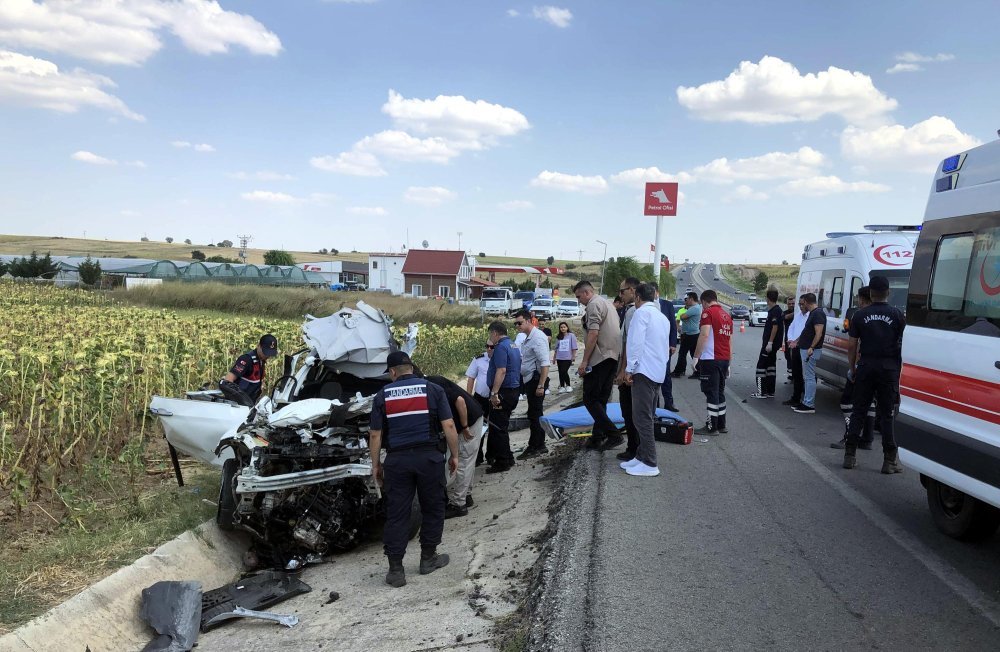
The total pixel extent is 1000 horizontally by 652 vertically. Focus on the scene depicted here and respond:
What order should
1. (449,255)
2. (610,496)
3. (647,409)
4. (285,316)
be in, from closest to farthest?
(610,496) → (647,409) → (285,316) → (449,255)

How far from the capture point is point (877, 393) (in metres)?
7.21

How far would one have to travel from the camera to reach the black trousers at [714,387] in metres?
8.94

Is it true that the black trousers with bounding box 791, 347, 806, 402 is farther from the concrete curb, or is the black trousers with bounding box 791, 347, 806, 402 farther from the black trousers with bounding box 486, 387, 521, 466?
the concrete curb

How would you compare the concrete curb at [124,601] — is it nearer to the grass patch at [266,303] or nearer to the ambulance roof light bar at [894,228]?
the ambulance roof light bar at [894,228]

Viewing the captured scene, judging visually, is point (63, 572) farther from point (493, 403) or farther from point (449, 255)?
point (449, 255)

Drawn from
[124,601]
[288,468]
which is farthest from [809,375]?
[124,601]

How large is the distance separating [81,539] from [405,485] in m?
2.82

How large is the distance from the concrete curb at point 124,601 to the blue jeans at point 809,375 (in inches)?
349

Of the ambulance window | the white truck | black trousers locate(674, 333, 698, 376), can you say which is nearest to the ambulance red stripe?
the ambulance window

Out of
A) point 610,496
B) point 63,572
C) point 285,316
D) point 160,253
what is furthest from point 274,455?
point 160,253

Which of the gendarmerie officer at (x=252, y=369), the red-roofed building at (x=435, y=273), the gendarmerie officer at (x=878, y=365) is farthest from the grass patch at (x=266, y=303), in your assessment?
the red-roofed building at (x=435, y=273)

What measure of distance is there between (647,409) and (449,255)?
67598mm

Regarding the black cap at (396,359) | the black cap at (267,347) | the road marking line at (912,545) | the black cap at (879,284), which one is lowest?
the road marking line at (912,545)

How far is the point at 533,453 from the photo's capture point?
29.6 feet
